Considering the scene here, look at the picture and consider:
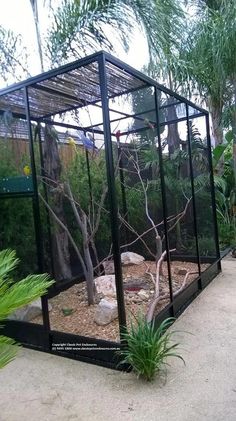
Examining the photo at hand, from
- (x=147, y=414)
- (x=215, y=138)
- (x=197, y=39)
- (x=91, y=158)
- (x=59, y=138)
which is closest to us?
(x=147, y=414)

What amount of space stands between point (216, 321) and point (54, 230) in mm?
1957

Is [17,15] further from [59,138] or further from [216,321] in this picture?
[216,321]

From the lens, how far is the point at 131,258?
471 centimetres

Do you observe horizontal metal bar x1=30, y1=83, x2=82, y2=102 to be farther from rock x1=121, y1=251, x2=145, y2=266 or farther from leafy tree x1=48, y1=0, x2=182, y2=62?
rock x1=121, y1=251, x2=145, y2=266

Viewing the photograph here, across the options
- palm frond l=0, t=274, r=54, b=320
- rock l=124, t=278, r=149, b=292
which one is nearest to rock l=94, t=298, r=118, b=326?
rock l=124, t=278, r=149, b=292

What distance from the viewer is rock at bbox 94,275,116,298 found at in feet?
11.6

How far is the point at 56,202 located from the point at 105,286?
110 centimetres

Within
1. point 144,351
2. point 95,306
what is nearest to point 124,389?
point 144,351

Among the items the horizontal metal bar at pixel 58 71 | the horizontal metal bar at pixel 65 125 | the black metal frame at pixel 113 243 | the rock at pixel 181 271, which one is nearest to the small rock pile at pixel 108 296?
the black metal frame at pixel 113 243

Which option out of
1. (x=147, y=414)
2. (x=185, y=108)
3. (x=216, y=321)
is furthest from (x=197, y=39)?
(x=147, y=414)

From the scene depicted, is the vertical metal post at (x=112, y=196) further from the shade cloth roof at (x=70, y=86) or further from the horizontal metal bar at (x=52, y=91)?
the horizontal metal bar at (x=52, y=91)

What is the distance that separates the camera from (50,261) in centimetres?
365

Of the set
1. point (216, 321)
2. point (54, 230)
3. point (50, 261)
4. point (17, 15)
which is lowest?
point (216, 321)

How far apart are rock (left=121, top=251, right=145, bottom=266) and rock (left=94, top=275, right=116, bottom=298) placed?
799mm
